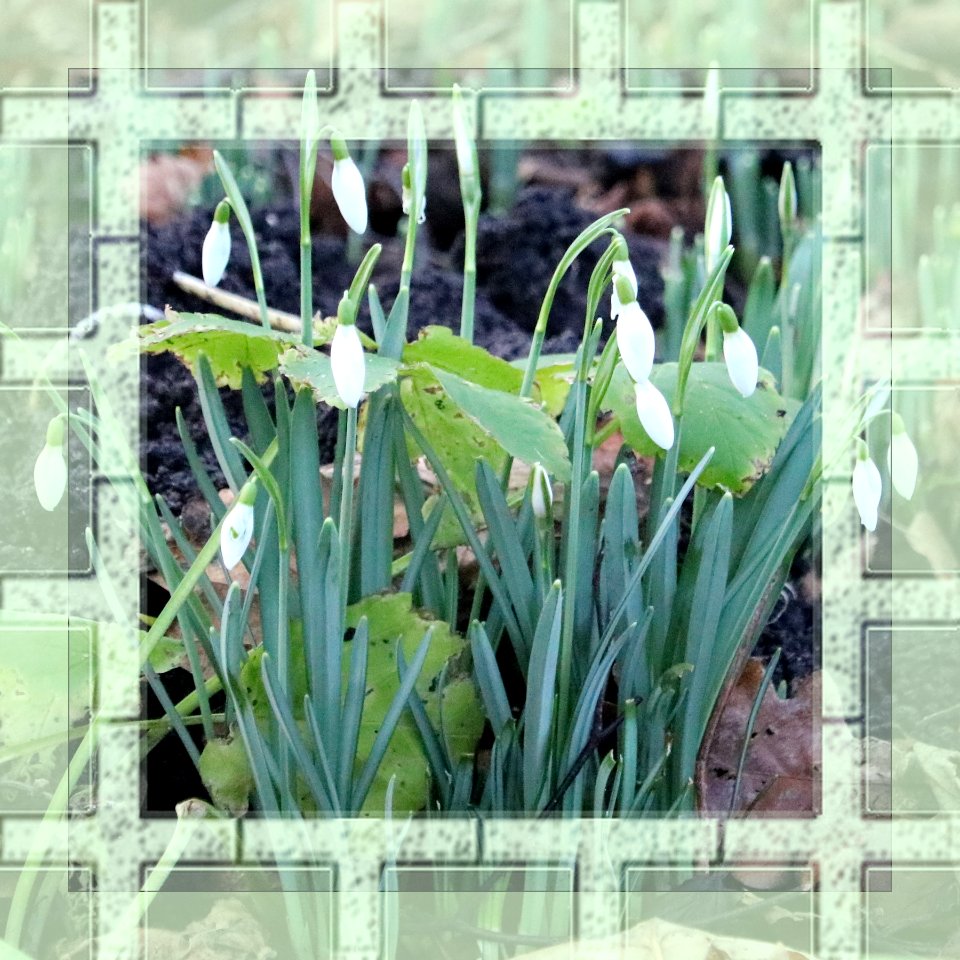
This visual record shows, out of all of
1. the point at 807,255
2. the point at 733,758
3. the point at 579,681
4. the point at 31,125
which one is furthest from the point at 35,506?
the point at 807,255

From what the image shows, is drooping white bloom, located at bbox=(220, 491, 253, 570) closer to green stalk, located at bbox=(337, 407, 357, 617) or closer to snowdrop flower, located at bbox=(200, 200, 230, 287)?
green stalk, located at bbox=(337, 407, 357, 617)

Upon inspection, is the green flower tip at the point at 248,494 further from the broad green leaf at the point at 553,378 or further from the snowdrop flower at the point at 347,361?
the broad green leaf at the point at 553,378

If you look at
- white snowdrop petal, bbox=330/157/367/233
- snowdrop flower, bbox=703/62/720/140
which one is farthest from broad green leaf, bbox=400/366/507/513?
snowdrop flower, bbox=703/62/720/140

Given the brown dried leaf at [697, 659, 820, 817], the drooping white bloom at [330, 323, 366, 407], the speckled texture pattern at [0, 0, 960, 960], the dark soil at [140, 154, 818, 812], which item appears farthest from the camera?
the dark soil at [140, 154, 818, 812]

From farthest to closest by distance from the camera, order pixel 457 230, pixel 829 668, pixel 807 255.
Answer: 1. pixel 457 230
2. pixel 807 255
3. pixel 829 668

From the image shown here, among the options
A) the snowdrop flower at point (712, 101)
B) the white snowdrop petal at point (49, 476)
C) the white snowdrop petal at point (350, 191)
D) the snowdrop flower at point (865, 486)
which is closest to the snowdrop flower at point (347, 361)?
the white snowdrop petal at point (350, 191)

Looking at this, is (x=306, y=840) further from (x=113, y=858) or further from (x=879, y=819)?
(x=879, y=819)
